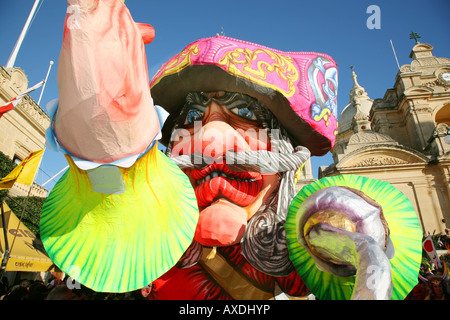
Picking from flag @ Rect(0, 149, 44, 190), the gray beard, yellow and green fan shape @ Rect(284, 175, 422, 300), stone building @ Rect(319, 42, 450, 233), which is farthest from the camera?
stone building @ Rect(319, 42, 450, 233)

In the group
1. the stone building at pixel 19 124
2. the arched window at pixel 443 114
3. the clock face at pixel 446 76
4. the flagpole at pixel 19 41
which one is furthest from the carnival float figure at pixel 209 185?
the clock face at pixel 446 76

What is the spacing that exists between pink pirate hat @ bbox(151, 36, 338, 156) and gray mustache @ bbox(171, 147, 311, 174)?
32 centimetres

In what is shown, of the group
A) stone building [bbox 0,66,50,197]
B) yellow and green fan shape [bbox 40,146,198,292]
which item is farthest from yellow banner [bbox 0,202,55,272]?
stone building [bbox 0,66,50,197]

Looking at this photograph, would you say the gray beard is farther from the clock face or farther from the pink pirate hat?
the clock face

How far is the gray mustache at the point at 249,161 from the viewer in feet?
6.05

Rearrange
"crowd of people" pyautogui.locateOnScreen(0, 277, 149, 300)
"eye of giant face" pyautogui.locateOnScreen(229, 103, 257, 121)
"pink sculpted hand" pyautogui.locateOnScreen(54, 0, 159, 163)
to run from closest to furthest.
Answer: "pink sculpted hand" pyautogui.locateOnScreen(54, 0, 159, 163), "eye of giant face" pyautogui.locateOnScreen(229, 103, 257, 121), "crowd of people" pyautogui.locateOnScreen(0, 277, 149, 300)

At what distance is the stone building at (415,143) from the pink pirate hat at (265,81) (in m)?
12.4

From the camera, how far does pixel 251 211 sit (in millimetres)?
1937

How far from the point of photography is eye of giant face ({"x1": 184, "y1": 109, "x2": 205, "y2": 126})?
215cm

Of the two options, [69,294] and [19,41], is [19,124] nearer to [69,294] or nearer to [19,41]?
Answer: [19,41]

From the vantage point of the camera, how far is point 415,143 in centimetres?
1664

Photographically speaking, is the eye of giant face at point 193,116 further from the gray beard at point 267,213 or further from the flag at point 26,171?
the flag at point 26,171
